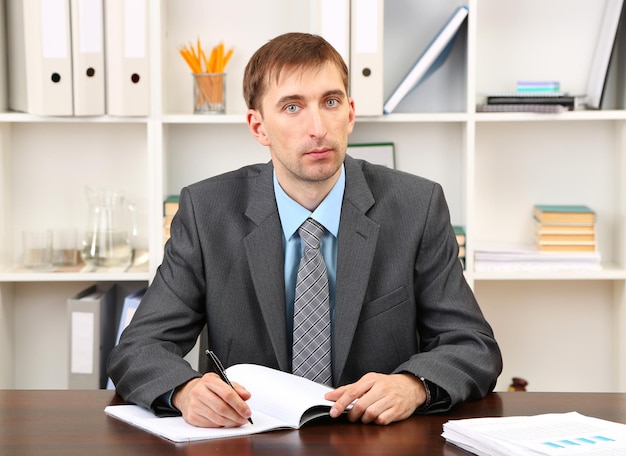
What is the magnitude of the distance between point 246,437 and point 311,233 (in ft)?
1.98

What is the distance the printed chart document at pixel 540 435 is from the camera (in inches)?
46.3

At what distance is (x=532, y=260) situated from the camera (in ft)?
9.26

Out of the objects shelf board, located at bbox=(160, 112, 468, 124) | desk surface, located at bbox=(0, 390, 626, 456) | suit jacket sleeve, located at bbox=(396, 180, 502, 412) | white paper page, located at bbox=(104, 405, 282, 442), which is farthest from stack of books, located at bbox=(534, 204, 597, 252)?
white paper page, located at bbox=(104, 405, 282, 442)

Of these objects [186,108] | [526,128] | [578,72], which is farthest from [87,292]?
[578,72]

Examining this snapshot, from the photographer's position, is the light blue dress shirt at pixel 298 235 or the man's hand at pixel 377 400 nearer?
the man's hand at pixel 377 400

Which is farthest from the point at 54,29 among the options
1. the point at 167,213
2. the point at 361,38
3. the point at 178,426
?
the point at 178,426

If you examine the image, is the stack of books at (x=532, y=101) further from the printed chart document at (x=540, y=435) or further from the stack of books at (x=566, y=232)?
the printed chart document at (x=540, y=435)

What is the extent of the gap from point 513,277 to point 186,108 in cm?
117

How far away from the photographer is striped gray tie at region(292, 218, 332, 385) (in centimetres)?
178

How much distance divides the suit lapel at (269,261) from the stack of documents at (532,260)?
111cm

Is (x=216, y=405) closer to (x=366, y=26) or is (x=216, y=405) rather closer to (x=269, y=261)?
(x=269, y=261)

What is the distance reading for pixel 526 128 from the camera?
9.85 feet

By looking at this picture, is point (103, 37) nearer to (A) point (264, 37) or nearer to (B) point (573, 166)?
(A) point (264, 37)

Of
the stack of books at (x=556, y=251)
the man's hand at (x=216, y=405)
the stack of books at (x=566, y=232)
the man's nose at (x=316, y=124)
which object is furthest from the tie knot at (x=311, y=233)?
the stack of books at (x=566, y=232)
